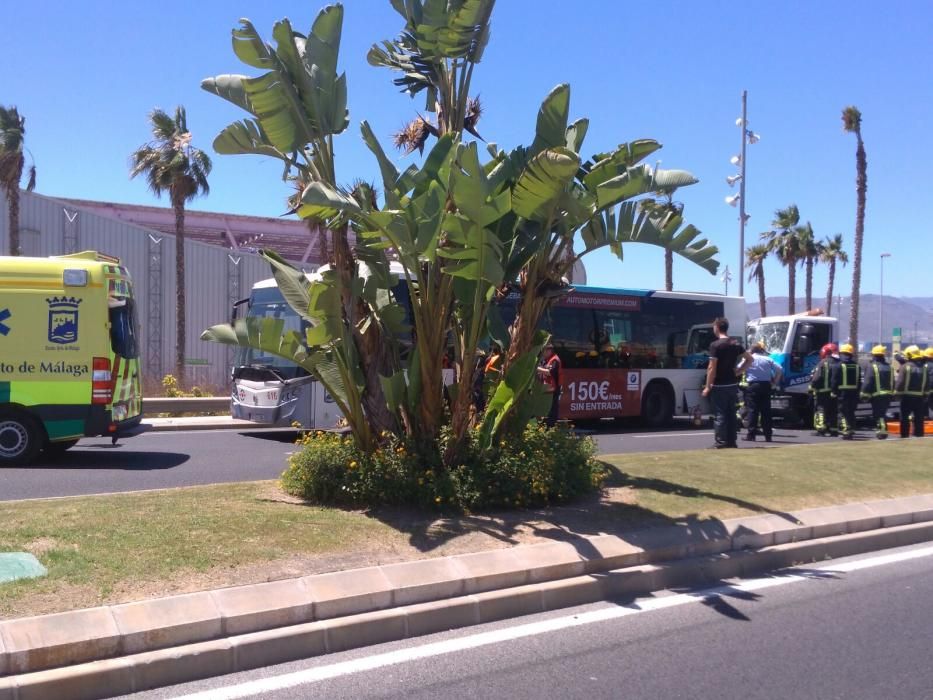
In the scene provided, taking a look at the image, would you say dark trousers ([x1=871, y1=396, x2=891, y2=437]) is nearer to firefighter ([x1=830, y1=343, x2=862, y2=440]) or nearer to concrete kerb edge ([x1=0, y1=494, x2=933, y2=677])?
firefighter ([x1=830, y1=343, x2=862, y2=440])

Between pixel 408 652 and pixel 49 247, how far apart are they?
2716cm

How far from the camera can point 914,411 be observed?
17.3 m

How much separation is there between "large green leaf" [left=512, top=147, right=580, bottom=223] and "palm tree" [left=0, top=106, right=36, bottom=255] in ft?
77.6

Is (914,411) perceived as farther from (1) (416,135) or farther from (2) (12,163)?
(2) (12,163)

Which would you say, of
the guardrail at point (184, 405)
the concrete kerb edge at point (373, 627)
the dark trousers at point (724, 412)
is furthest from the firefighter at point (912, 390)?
the guardrail at point (184, 405)

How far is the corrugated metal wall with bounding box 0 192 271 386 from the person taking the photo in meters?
28.7

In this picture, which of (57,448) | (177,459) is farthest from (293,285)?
(57,448)

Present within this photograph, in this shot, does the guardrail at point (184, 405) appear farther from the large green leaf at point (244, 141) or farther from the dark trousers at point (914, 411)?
the dark trousers at point (914, 411)

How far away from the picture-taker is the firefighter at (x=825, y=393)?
1755cm

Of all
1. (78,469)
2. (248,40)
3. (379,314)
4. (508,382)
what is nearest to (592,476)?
(508,382)

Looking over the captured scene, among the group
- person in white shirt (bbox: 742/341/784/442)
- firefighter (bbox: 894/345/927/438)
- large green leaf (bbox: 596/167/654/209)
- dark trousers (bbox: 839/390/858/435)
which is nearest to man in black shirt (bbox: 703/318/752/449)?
person in white shirt (bbox: 742/341/784/442)

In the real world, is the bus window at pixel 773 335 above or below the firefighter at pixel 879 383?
above

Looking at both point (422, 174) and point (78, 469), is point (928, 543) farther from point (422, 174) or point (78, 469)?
point (78, 469)

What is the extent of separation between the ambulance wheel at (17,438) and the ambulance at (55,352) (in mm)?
13
